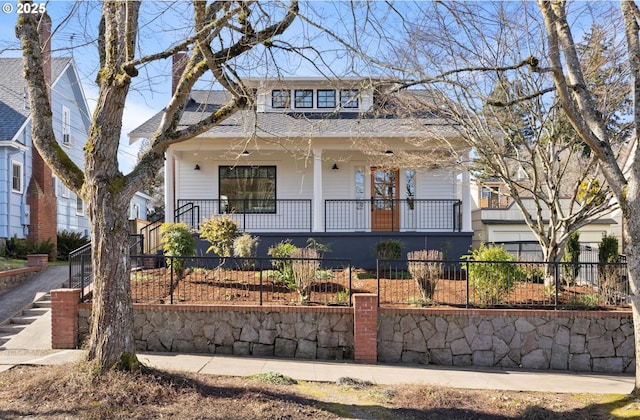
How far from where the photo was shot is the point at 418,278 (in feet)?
32.7

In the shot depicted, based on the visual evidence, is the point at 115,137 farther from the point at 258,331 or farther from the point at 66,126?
the point at 66,126

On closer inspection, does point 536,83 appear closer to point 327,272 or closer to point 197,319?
point 327,272

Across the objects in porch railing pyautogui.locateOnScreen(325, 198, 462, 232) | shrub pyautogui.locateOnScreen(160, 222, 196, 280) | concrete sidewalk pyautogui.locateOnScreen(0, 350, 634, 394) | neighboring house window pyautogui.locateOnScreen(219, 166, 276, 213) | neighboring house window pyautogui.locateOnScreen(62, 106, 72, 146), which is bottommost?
concrete sidewalk pyautogui.locateOnScreen(0, 350, 634, 394)

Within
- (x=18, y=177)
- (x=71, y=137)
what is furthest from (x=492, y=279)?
(x=71, y=137)

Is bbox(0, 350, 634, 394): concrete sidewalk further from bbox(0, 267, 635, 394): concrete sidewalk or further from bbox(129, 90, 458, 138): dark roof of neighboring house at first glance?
bbox(129, 90, 458, 138): dark roof of neighboring house

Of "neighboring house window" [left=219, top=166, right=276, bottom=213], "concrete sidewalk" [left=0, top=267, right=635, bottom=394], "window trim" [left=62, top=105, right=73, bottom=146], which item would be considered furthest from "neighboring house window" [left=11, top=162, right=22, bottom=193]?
"concrete sidewalk" [left=0, top=267, right=635, bottom=394]

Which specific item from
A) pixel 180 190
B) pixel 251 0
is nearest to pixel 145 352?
pixel 251 0

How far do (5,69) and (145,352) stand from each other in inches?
638

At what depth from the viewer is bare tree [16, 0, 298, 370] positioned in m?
6.15

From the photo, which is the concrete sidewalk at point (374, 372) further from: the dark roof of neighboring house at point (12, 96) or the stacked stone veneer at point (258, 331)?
the dark roof of neighboring house at point (12, 96)

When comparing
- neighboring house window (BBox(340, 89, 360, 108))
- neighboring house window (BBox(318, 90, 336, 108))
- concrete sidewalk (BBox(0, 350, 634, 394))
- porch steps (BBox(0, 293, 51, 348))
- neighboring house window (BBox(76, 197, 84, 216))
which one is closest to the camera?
concrete sidewalk (BBox(0, 350, 634, 394))

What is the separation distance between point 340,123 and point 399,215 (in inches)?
136

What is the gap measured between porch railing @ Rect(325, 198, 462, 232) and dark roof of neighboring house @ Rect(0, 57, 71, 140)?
9366 mm

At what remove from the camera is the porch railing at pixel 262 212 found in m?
16.6
